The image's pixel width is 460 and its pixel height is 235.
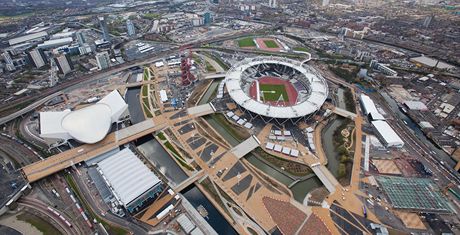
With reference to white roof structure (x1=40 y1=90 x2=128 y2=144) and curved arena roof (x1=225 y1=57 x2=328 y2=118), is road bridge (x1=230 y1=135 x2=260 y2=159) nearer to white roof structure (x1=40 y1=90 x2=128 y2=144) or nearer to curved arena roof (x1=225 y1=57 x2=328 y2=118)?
curved arena roof (x1=225 y1=57 x2=328 y2=118)

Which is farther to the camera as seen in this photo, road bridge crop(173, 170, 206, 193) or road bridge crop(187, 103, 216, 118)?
road bridge crop(187, 103, 216, 118)

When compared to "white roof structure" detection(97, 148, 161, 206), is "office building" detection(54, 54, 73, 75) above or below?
above

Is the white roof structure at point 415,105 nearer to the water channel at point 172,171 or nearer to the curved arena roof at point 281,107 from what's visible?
the curved arena roof at point 281,107

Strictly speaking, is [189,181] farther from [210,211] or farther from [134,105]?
[134,105]

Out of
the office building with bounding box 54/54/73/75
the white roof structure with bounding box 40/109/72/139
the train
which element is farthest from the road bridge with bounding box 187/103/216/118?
the office building with bounding box 54/54/73/75

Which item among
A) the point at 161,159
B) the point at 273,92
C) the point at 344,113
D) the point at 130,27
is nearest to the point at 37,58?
the point at 130,27

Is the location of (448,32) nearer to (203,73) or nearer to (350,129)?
(350,129)
